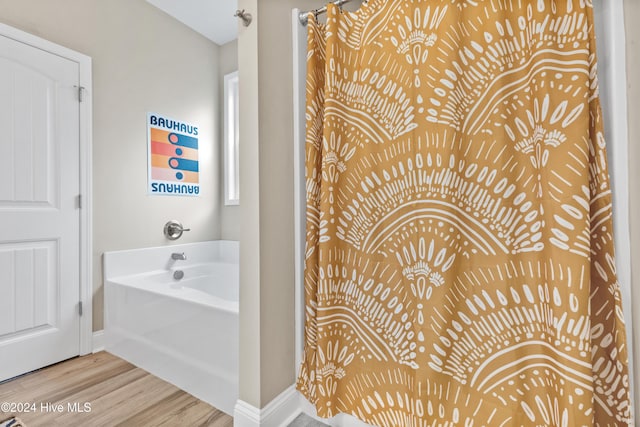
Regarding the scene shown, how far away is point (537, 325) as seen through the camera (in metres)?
0.94

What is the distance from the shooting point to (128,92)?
2162 mm

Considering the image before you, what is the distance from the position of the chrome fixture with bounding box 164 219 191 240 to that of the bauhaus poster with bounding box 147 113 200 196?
23cm

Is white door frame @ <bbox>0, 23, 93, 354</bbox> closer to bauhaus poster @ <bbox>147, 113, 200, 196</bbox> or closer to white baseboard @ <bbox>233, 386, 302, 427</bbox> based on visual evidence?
bauhaus poster @ <bbox>147, 113, 200, 196</bbox>

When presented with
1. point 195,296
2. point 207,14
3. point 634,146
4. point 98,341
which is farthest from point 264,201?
point 207,14

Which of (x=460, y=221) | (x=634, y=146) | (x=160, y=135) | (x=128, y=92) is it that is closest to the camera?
(x=634, y=146)

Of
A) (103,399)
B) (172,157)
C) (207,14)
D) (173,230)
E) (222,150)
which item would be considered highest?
(207,14)

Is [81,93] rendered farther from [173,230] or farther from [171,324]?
[171,324]

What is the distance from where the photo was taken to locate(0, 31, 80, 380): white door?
164cm

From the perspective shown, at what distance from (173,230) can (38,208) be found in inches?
32.5

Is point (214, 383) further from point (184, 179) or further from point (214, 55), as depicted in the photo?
point (214, 55)

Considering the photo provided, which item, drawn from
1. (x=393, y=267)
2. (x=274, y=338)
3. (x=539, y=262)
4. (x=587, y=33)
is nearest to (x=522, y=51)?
(x=587, y=33)

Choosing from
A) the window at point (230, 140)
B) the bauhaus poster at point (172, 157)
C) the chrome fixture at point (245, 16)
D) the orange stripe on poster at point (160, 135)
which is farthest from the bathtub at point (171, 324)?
the chrome fixture at point (245, 16)

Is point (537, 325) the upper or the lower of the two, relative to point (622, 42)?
lower

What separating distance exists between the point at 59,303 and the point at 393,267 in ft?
A: 6.47
